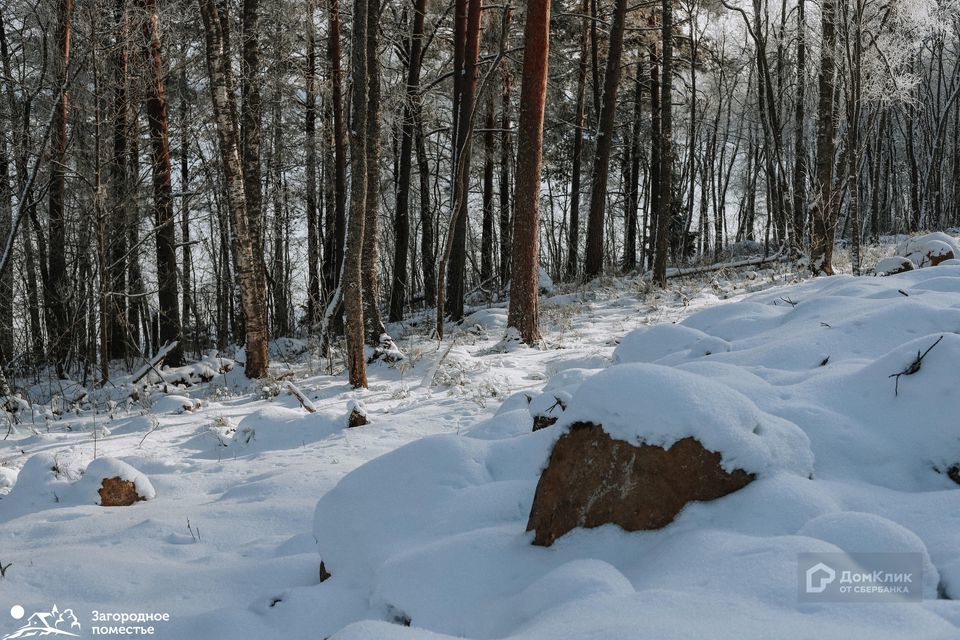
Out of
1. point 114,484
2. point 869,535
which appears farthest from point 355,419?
point 869,535

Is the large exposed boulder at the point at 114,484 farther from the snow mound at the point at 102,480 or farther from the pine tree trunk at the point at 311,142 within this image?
the pine tree trunk at the point at 311,142

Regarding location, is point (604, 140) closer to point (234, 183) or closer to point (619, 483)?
point (234, 183)

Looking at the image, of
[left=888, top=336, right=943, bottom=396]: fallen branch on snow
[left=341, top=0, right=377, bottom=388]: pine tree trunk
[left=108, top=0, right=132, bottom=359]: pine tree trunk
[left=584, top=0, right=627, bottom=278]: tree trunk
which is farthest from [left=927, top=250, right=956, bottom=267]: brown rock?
[left=108, top=0, right=132, bottom=359]: pine tree trunk

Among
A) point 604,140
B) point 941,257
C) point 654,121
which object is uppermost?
point 654,121

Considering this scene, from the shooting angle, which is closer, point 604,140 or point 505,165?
point 604,140

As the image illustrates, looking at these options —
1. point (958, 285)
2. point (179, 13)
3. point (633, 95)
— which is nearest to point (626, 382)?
point (958, 285)

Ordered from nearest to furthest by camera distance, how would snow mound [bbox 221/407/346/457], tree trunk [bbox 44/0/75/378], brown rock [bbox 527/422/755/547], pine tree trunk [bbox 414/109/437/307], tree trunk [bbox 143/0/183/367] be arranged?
brown rock [bbox 527/422/755/547] < snow mound [bbox 221/407/346/457] < tree trunk [bbox 143/0/183/367] < tree trunk [bbox 44/0/75/378] < pine tree trunk [bbox 414/109/437/307]

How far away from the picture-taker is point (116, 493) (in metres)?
4.62

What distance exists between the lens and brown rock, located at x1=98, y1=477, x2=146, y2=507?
4613mm
